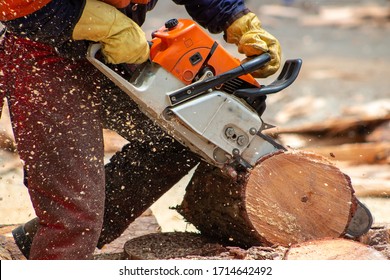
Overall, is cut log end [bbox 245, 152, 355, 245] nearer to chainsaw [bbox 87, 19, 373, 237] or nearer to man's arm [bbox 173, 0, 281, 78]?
chainsaw [bbox 87, 19, 373, 237]

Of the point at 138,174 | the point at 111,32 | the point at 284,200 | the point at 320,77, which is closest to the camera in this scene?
the point at 111,32

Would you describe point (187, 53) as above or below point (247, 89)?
above

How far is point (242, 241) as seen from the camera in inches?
121

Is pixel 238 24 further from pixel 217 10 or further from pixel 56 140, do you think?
pixel 56 140

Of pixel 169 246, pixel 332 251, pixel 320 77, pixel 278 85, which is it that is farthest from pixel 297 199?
pixel 320 77

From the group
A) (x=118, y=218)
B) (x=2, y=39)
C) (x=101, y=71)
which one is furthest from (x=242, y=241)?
(x=2, y=39)

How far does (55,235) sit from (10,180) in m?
2.02

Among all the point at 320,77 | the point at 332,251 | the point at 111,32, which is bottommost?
the point at 320,77

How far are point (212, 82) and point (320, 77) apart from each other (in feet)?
17.5

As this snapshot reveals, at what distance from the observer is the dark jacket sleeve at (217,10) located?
3.03 meters

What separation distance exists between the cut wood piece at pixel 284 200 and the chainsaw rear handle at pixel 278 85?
0.29m

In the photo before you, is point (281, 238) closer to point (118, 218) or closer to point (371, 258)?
point (371, 258)

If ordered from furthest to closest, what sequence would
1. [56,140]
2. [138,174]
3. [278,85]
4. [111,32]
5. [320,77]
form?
1. [320,77]
2. [138,174]
3. [278,85]
4. [56,140]
5. [111,32]

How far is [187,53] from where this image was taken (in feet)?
8.81
